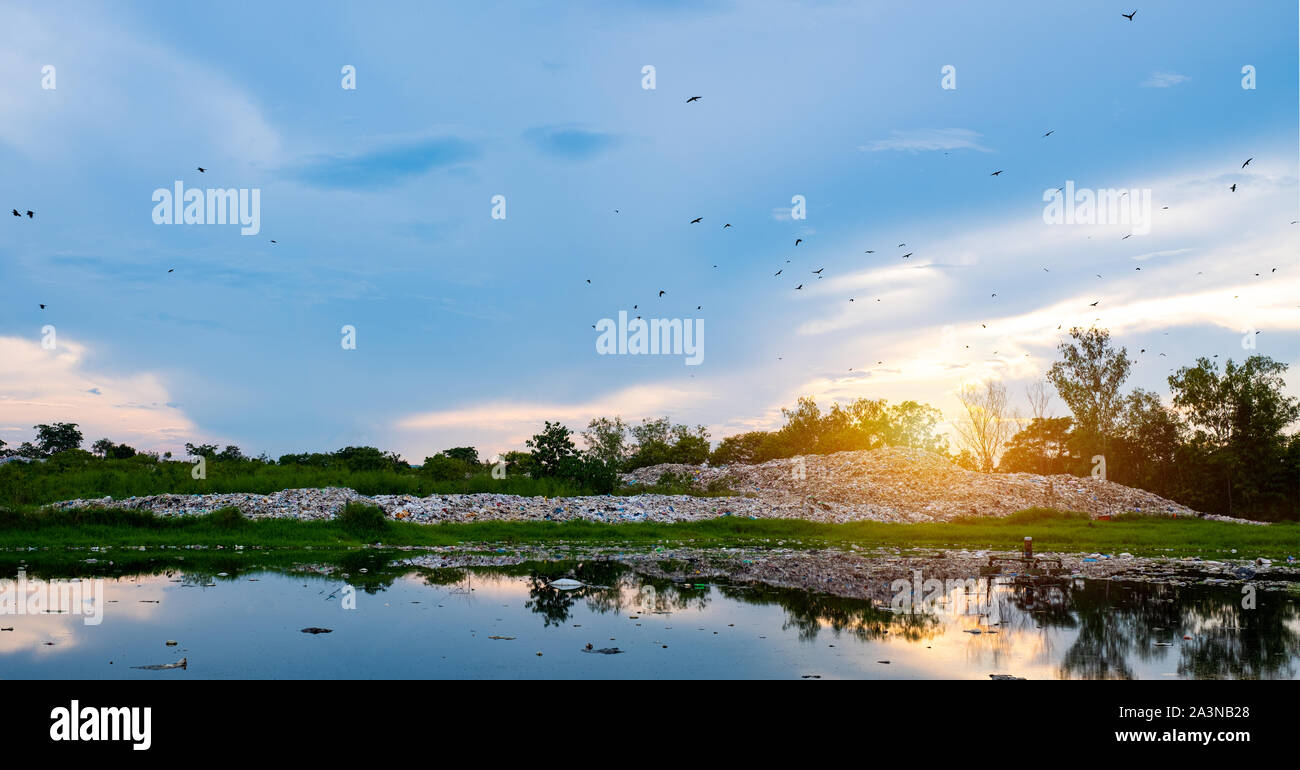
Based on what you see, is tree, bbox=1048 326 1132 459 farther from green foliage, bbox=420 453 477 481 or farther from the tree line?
green foliage, bbox=420 453 477 481

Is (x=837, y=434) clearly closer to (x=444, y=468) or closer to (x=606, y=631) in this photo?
(x=444, y=468)

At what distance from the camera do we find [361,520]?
19.1 metres

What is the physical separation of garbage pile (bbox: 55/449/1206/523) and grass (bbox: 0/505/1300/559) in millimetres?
1667

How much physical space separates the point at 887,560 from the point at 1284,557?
963 centimetres

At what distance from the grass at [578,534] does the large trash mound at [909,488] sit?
4750 millimetres

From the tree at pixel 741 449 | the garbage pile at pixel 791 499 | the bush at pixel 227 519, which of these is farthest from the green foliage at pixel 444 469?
the tree at pixel 741 449

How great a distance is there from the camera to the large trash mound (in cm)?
2880

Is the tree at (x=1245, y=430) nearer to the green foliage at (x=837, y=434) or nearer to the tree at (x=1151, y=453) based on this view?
the tree at (x=1151, y=453)

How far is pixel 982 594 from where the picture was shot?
11.5 metres

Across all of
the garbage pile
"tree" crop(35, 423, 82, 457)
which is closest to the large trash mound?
the garbage pile

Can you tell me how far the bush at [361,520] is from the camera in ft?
61.7

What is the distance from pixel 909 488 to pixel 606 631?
2562 centimetres

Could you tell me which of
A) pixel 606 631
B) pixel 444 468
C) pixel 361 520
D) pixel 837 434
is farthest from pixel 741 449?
pixel 606 631
